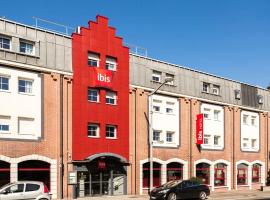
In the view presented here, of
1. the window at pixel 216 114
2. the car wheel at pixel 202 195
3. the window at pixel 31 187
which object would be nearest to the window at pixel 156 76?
the window at pixel 216 114

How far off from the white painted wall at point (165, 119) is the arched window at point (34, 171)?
1090cm

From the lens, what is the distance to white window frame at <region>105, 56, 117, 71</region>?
35.7 meters

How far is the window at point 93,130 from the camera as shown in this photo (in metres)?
34.1

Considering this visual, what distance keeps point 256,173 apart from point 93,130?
24.3 m

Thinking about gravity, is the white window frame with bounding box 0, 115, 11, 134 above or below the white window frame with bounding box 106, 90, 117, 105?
below

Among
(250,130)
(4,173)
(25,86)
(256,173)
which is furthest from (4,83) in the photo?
(256,173)

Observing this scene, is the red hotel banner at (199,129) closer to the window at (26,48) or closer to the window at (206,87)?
the window at (206,87)

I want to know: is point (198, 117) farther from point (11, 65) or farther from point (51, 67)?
point (11, 65)

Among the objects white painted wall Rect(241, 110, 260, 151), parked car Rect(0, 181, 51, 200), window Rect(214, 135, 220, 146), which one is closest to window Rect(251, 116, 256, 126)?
white painted wall Rect(241, 110, 260, 151)

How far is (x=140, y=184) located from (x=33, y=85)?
12344mm

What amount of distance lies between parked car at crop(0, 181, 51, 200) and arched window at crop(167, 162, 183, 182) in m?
16.6

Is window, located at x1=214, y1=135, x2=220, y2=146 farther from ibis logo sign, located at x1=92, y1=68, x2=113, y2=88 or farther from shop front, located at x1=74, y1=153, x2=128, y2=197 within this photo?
ibis logo sign, located at x1=92, y1=68, x2=113, y2=88

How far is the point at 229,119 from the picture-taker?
1854 inches

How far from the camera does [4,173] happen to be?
94.8 ft
